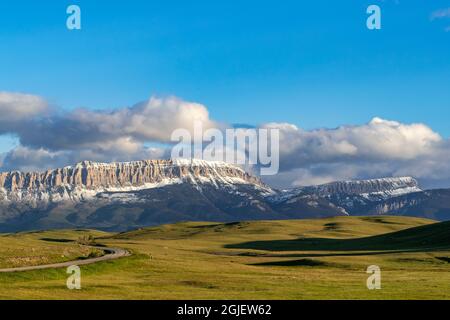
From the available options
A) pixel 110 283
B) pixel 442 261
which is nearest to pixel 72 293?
pixel 110 283

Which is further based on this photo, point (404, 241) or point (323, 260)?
point (404, 241)

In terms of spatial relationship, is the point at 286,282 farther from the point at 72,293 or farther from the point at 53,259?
the point at 53,259

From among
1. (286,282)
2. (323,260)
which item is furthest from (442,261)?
(286,282)

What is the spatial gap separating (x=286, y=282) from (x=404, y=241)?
134 meters

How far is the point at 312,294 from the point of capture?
60.2 m

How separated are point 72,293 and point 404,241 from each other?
515 ft

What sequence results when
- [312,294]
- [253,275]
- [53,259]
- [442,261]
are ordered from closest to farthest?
[312,294]
[253,275]
[53,259]
[442,261]

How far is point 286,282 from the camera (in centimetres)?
7519

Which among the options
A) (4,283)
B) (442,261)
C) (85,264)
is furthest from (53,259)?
(442,261)

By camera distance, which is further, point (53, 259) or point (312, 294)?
point (53, 259)
